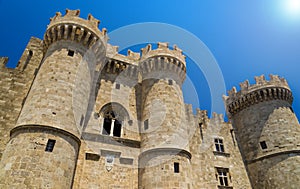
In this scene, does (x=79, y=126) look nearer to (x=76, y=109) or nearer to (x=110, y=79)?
(x=76, y=109)

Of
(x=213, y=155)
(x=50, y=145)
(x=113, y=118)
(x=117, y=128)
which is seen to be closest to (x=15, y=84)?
(x=50, y=145)

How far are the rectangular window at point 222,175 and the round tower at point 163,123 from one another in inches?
162

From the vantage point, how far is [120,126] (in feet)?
42.7

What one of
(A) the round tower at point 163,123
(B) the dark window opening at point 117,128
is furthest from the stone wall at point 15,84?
(A) the round tower at point 163,123

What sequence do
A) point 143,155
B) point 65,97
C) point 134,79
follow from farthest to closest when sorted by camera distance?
1. point 134,79
2. point 143,155
3. point 65,97

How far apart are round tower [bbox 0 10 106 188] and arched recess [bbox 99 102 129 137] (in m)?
1.31

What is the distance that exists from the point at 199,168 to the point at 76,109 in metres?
8.81

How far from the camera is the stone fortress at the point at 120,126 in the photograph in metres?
9.11

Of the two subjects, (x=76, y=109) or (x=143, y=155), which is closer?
(x=76, y=109)

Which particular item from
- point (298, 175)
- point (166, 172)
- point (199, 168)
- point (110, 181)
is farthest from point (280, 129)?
point (110, 181)

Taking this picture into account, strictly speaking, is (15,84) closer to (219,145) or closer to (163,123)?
(163,123)

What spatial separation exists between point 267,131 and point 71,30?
15.7 m

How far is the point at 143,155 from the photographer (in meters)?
11.6

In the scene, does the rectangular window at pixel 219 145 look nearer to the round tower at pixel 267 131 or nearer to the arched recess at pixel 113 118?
the round tower at pixel 267 131
